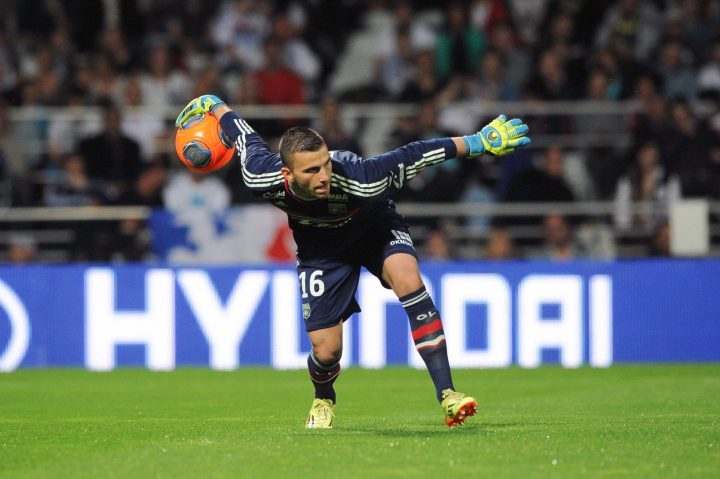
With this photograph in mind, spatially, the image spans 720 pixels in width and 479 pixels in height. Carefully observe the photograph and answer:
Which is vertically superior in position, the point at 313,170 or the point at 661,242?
the point at 313,170

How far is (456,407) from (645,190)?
952 centimetres

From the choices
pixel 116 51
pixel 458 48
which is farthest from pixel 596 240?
pixel 116 51

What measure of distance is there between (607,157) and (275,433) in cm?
1018

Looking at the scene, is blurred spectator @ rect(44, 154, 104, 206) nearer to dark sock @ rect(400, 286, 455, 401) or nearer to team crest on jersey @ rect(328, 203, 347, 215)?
team crest on jersey @ rect(328, 203, 347, 215)

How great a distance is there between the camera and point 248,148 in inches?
340

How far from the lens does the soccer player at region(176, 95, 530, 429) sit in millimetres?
8133

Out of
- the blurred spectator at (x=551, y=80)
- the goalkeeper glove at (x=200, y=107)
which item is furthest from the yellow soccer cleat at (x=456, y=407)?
the blurred spectator at (x=551, y=80)

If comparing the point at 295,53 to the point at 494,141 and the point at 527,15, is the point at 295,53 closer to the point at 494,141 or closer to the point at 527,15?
the point at 527,15

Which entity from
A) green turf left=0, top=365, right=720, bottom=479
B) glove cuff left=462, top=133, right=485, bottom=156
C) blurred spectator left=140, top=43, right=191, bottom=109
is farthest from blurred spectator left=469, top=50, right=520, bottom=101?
glove cuff left=462, top=133, right=485, bottom=156

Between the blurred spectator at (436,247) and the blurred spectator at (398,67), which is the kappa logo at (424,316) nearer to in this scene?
the blurred spectator at (436,247)

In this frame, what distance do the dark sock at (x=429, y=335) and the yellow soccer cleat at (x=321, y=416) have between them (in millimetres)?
882

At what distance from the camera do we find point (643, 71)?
18.0 metres

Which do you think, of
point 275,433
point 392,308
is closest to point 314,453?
point 275,433

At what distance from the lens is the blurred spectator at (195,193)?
658 inches
